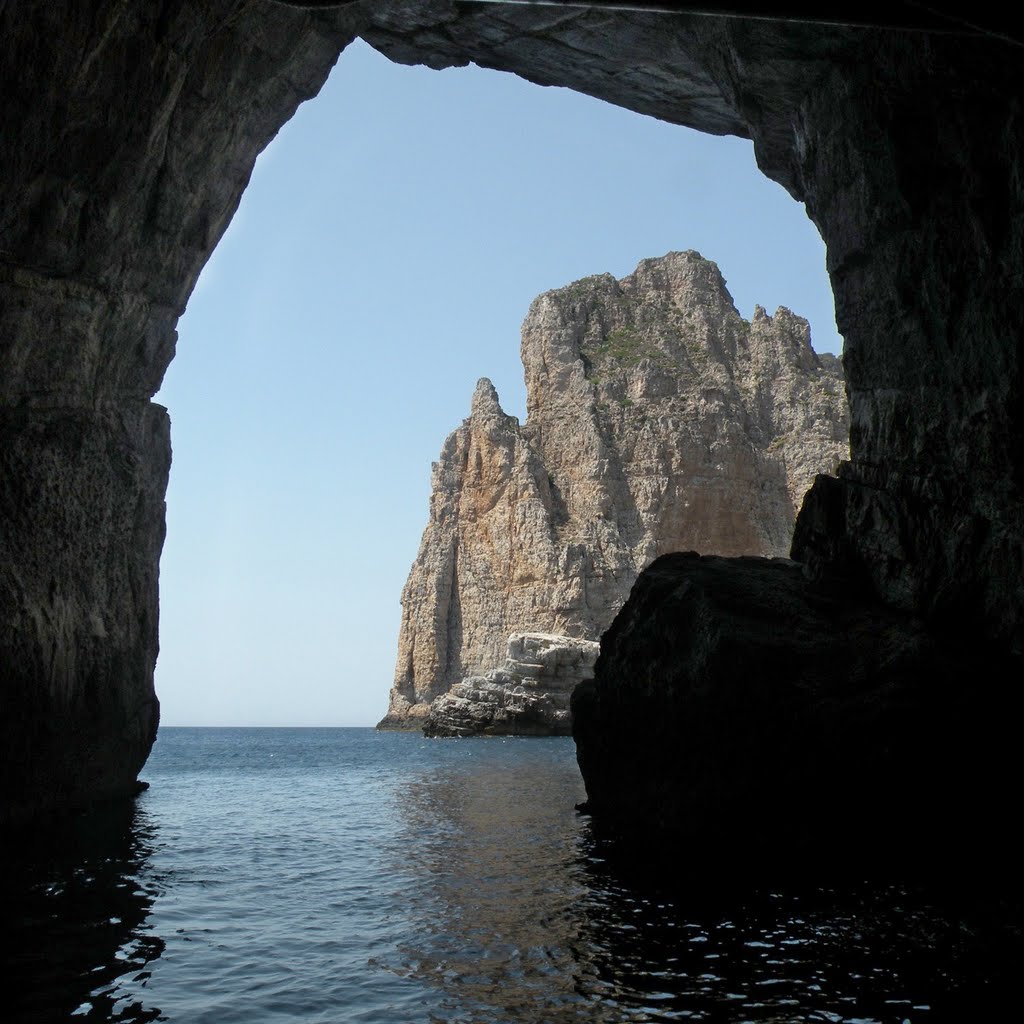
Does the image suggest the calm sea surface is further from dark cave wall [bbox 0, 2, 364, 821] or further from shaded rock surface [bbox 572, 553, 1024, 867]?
dark cave wall [bbox 0, 2, 364, 821]

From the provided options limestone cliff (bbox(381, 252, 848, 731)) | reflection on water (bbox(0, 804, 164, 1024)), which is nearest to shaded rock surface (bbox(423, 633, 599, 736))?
limestone cliff (bbox(381, 252, 848, 731))

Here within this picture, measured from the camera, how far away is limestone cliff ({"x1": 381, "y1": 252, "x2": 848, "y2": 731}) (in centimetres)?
9281

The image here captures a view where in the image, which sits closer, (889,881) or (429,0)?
(889,881)

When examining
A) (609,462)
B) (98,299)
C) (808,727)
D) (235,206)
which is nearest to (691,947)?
(808,727)

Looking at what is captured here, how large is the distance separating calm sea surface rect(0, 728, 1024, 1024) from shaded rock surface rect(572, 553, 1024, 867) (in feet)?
3.98

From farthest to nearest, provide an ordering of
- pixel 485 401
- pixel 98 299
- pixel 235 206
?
pixel 485 401, pixel 235 206, pixel 98 299

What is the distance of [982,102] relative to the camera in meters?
14.0

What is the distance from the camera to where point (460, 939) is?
11453 millimetres

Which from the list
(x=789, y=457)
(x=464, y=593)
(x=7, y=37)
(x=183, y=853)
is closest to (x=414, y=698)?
(x=464, y=593)

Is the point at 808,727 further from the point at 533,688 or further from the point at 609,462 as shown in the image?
the point at 609,462

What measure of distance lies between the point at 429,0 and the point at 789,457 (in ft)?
257

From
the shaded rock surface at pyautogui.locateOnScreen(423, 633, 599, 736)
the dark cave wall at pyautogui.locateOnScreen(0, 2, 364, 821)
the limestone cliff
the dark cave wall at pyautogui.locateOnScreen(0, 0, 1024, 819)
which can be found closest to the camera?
the dark cave wall at pyautogui.locateOnScreen(0, 0, 1024, 819)

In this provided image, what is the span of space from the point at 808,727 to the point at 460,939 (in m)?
6.44

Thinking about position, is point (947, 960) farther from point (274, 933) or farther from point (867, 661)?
point (274, 933)
